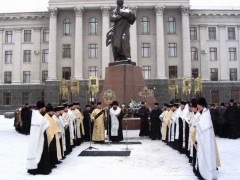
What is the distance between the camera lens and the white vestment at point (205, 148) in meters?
8.03

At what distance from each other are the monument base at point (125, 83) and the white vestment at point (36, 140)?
408 inches

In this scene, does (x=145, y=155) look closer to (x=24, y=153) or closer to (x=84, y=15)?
(x=24, y=153)

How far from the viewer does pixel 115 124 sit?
15672 mm

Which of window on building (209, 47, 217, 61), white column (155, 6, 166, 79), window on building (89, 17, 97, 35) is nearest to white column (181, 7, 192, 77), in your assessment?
white column (155, 6, 166, 79)

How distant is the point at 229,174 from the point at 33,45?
50341 millimetres

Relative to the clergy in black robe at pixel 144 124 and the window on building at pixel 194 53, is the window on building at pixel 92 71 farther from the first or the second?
the clergy in black robe at pixel 144 124

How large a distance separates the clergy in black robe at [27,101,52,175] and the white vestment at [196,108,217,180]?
3.98 metres

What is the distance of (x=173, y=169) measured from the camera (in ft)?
30.8

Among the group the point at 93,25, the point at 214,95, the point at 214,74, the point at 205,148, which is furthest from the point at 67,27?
the point at 205,148

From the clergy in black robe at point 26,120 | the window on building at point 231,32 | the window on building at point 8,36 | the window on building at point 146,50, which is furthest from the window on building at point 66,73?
the clergy in black robe at point 26,120

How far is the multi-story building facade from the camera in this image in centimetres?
5125

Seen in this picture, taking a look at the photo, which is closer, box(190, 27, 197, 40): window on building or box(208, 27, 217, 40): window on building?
box(190, 27, 197, 40): window on building

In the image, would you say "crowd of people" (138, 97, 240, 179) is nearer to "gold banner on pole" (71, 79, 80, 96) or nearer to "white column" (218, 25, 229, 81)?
"gold banner on pole" (71, 79, 80, 96)

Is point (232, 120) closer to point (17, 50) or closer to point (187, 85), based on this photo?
point (187, 85)
